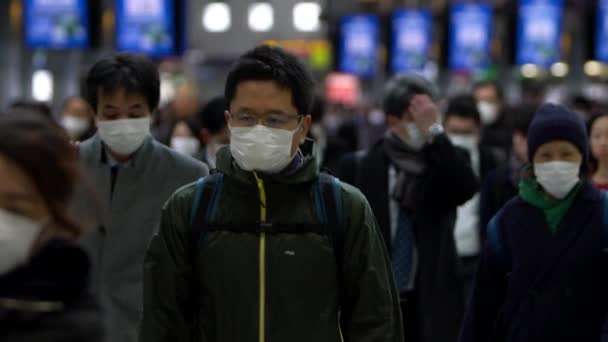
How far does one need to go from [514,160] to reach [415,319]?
218cm

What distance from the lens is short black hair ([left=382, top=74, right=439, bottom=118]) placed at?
6883mm

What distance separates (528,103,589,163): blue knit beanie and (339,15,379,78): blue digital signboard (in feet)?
79.0

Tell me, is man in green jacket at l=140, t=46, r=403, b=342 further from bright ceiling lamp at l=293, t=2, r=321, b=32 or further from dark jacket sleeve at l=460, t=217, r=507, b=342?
bright ceiling lamp at l=293, t=2, r=321, b=32

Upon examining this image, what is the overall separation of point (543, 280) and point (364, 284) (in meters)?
1.58

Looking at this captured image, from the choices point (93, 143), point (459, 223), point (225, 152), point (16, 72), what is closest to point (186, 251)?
point (225, 152)

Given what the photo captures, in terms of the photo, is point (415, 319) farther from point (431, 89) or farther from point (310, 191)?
point (310, 191)

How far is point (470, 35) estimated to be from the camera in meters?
25.3

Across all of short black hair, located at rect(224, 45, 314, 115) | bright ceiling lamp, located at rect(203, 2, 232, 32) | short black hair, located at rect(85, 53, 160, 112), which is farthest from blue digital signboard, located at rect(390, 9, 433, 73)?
short black hair, located at rect(224, 45, 314, 115)

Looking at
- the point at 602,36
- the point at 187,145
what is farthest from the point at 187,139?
the point at 602,36

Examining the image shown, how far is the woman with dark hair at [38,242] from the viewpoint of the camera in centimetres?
298

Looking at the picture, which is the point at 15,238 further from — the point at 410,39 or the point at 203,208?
the point at 410,39

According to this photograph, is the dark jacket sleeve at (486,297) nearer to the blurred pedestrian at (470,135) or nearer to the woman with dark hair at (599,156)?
the woman with dark hair at (599,156)

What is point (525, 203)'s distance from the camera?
5.75 m

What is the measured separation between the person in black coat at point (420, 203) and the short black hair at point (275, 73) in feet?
7.30
